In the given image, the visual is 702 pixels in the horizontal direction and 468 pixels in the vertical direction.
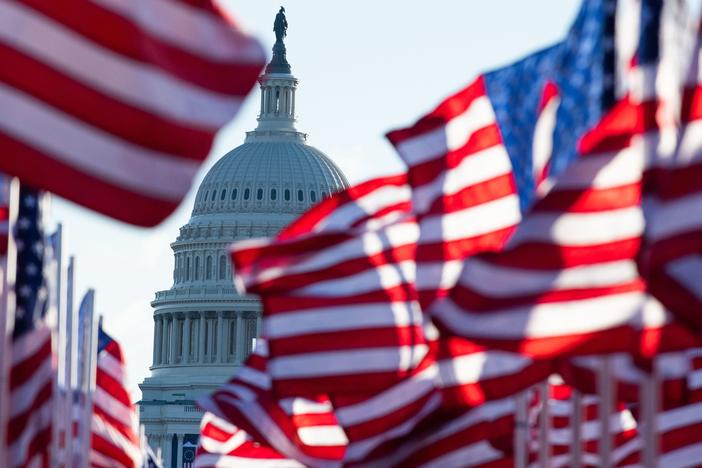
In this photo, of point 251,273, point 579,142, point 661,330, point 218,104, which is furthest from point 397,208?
point 218,104

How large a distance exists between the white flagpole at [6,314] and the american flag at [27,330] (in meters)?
1.01

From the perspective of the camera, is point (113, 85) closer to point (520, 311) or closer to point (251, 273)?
point (520, 311)

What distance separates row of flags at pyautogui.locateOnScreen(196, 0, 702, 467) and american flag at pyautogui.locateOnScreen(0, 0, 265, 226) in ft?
10.1

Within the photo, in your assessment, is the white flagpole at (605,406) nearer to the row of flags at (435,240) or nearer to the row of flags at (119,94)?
the row of flags at (435,240)

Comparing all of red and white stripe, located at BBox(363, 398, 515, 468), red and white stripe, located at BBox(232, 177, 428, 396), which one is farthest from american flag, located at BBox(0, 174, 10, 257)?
red and white stripe, located at BBox(363, 398, 515, 468)

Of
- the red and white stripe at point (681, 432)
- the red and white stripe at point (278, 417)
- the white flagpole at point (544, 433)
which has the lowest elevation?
the white flagpole at point (544, 433)

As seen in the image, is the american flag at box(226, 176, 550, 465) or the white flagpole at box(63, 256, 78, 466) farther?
the white flagpole at box(63, 256, 78, 466)

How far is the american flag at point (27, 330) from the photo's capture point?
2525cm

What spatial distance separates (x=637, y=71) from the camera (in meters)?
21.7

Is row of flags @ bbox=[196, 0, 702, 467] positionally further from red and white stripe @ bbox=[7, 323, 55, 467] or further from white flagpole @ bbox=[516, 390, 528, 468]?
red and white stripe @ bbox=[7, 323, 55, 467]

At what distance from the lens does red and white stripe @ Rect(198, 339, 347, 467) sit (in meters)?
37.5

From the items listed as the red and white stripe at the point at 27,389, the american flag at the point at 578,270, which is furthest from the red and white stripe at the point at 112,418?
the american flag at the point at 578,270

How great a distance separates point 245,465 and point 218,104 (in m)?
28.9

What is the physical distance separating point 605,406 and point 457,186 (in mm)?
5155
